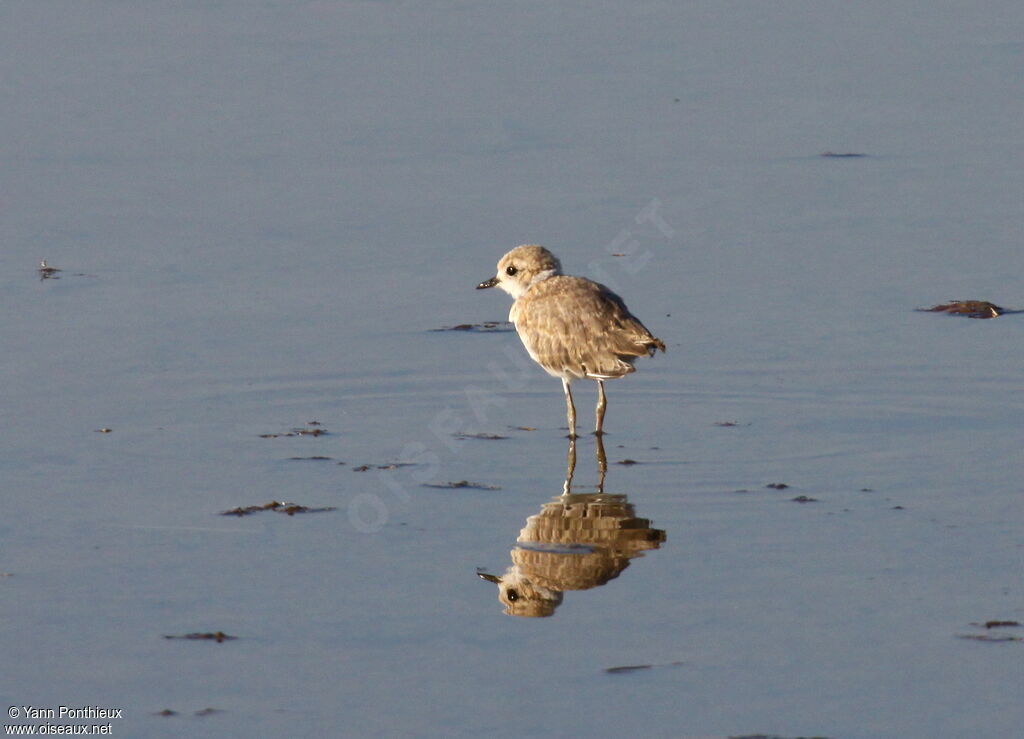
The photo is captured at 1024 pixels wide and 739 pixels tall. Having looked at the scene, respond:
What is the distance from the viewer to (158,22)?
1964 cm

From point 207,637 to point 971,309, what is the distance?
6743 millimetres

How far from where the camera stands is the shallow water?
23.7ft

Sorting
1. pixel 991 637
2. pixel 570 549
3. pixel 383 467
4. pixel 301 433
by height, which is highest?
pixel 301 433

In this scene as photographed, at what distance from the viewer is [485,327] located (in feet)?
41.6

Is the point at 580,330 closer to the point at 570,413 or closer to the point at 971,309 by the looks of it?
the point at 570,413

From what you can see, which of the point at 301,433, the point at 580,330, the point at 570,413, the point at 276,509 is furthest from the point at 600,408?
the point at 276,509

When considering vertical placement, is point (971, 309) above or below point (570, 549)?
above

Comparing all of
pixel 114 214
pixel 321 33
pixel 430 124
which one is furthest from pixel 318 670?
pixel 321 33

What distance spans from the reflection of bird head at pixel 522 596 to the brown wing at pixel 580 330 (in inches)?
107

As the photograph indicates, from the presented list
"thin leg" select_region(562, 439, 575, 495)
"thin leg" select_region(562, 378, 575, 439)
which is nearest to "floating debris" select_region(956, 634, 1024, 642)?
"thin leg" select_region(562, 439, 575, 495)

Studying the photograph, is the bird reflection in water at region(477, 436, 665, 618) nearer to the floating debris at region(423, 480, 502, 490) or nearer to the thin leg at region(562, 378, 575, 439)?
the floating debris at region(423, 480, 502, 490)

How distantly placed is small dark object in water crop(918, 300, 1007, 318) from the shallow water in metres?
0.09

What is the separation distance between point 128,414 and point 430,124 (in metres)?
6.21

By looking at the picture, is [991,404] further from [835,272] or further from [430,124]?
[430,124]
